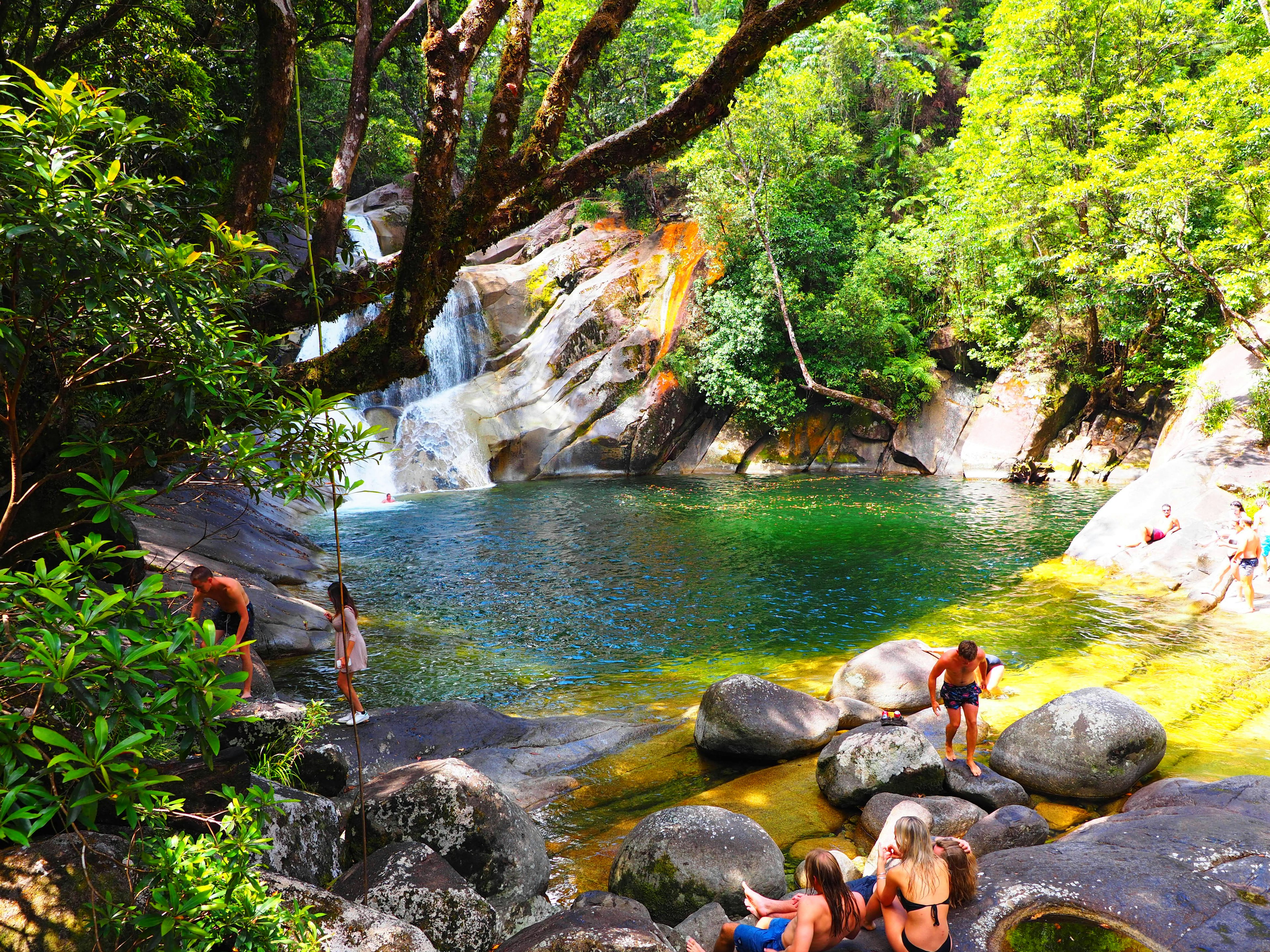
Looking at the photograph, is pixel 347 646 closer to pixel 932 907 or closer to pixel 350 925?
pixel 350 925

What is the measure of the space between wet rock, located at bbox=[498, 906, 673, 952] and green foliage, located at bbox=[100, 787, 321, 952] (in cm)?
140

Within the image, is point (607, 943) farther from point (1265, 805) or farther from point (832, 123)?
point (832, 123)

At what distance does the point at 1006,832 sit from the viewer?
18.9 ft

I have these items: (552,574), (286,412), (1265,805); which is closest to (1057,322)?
(552,574)

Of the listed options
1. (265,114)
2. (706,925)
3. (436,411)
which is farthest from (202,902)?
(436,411)

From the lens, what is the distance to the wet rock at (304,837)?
4242 mm

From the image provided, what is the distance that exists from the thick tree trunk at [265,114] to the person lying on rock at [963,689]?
7.79 metres

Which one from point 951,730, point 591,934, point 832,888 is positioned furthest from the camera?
point 951,730

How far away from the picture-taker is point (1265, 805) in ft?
17.9

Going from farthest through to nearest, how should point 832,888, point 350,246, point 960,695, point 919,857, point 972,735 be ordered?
1. point 350,246
2. point 960,695
3. point 972,735
4. point 832,888
5. point 919,857

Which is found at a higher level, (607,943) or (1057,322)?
(1057,322)

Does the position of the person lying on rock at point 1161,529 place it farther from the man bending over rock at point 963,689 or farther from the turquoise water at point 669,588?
the man bending over rock at point 963,689

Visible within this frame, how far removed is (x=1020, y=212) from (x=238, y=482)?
1069 inches

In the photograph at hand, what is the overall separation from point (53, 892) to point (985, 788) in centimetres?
679
